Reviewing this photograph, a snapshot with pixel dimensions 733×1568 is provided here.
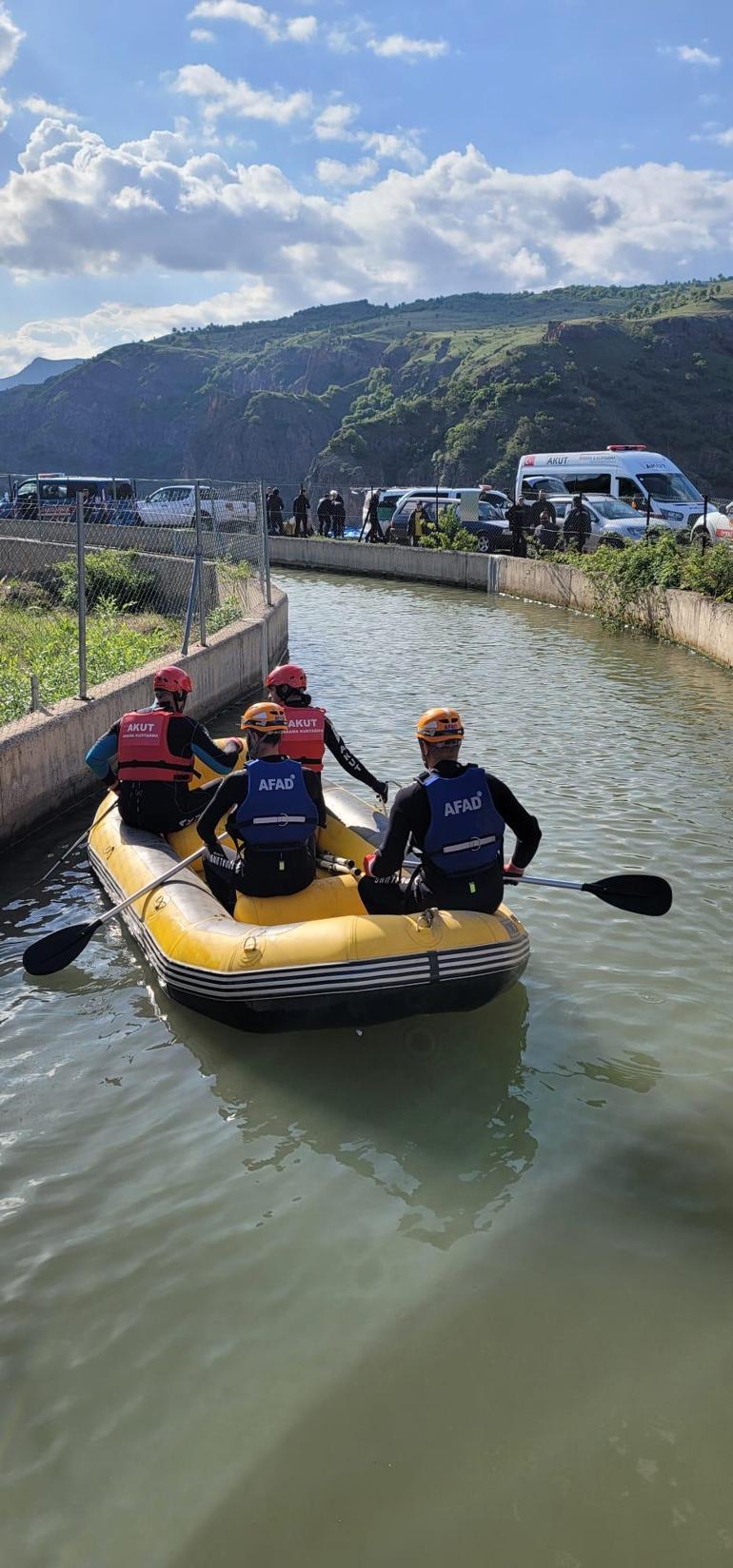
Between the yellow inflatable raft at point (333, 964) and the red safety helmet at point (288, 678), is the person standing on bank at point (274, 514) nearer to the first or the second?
the red safety helmet at point (288, 678)

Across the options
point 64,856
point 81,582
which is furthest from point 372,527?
point 64,856

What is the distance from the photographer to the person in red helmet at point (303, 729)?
866cm

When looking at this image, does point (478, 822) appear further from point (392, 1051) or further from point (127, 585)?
point (127, 585)

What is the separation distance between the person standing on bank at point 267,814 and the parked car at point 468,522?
92.0 feet

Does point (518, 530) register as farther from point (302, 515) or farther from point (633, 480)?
point (302, 515)

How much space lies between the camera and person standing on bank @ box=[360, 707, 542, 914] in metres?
6.23

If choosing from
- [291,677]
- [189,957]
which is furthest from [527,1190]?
[291,677]

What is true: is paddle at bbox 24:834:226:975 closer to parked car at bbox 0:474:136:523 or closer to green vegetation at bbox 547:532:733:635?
green vegetation at bbox 547:532:733:635

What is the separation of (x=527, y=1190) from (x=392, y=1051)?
138cm

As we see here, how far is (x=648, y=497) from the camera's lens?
3052 cm

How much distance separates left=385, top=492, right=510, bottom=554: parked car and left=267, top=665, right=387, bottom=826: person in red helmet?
26.2 m

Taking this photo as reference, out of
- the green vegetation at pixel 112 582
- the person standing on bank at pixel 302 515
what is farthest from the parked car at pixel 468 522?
the green vegetation at pixel 112 582

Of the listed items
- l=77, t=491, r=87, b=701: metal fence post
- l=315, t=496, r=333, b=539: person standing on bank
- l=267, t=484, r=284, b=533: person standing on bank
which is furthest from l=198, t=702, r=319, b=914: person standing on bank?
l=267, t=484, r=284, b=533: person standing on bank

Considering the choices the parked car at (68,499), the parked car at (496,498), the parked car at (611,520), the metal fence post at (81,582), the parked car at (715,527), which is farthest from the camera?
the parked car at (496,498)
